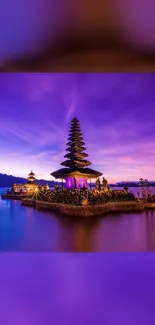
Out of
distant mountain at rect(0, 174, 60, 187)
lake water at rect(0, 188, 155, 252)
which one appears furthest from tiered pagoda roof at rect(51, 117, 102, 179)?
A: lake water at rect(0, 188, 155, 252)

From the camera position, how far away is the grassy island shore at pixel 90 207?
2535 millimetres

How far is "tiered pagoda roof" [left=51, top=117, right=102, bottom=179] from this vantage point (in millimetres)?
2564

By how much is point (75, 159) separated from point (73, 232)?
681 mm

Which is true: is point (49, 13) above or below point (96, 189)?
above

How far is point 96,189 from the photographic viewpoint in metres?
2.58

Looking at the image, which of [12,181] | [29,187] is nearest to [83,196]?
[29,187]

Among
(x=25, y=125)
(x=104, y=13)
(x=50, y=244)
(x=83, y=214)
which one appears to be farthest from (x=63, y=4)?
(x=50, y=244)

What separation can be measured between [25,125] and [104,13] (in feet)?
4.05

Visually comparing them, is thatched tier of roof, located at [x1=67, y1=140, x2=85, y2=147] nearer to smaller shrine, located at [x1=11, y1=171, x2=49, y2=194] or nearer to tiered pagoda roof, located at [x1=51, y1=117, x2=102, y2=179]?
tiered pagoda roof, located at [x1=51, y1=117, x2=102, y2=179]

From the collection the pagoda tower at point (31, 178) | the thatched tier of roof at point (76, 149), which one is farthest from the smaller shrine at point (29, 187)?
the thatched tier of roof at point (76, 149)

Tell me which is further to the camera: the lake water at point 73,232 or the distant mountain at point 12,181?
the distant mountain at point 12,181

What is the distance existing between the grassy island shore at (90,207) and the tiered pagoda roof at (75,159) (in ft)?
0.98

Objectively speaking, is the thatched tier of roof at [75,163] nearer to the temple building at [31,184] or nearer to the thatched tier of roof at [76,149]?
the thatched tier of roof at [76,149]

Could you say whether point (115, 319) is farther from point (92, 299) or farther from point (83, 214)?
point (83, 214)
